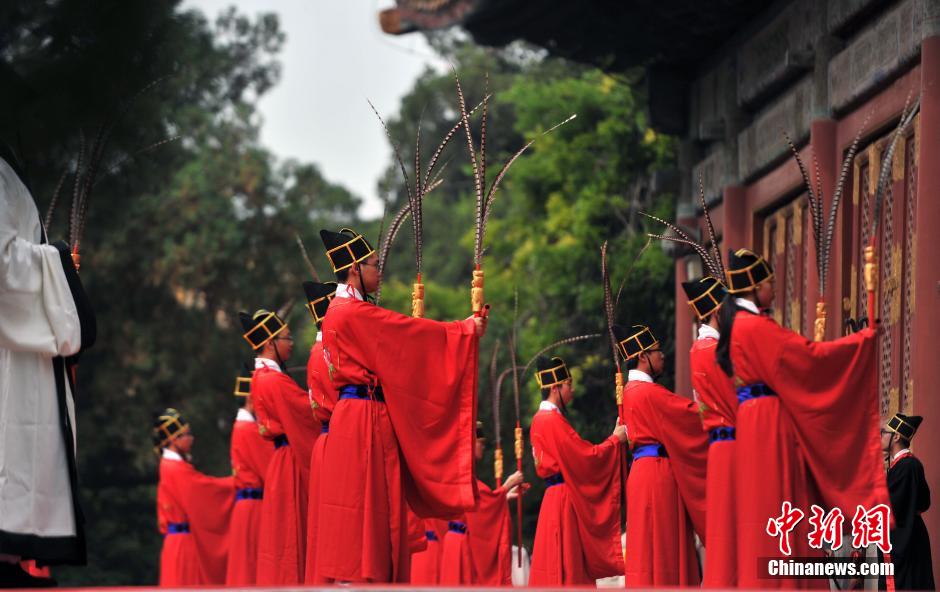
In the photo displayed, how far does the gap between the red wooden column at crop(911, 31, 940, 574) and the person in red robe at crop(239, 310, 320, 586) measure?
3870 millimetres

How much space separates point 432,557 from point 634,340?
292cm

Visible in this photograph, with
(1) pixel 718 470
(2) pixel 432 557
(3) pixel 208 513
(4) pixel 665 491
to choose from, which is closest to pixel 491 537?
(2) pixel 432 557

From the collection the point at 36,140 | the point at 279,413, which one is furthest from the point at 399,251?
the point at 279,413

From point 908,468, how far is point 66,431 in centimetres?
522

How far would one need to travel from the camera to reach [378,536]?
25.6ft

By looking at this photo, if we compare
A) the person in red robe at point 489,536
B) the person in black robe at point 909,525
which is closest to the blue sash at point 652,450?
the person in black robe at point 909,525

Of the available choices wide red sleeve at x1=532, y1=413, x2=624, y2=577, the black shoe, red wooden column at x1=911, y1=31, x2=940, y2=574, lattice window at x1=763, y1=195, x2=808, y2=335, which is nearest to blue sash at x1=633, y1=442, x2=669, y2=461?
wide red sleeve at x1=532, y1=413, x2=624, y2=577

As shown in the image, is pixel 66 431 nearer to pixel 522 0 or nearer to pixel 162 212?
pixel 522 0

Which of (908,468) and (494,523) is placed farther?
(494,523)

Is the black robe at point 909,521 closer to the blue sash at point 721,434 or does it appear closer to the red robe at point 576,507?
the blue sash at point 721,434

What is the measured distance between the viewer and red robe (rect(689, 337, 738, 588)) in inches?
313

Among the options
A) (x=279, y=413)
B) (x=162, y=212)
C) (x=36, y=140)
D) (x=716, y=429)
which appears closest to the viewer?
(x=716, y=429)

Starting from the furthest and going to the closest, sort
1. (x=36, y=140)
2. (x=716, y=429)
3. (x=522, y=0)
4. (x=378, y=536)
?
(x=522, y=0), (x=36, y=140), (x=716, y=429), (x=378, y=536)

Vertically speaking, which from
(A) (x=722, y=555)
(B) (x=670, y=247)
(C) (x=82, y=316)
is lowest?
(A) (x=722, y=555)
